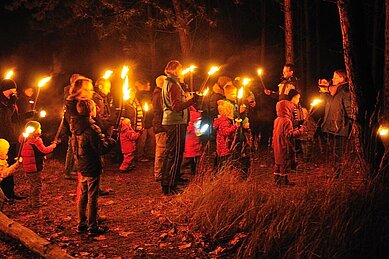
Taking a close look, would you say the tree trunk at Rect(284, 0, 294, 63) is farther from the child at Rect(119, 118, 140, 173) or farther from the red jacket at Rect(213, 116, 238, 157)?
the child at Rect(119, 118, 140, 173)

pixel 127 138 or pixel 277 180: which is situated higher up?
pixel 127 138

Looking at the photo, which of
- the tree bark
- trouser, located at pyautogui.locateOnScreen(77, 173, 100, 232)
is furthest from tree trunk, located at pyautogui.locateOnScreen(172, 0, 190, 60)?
the tree bark

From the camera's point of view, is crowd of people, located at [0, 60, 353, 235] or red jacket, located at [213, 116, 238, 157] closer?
crowd of people, located at [0, 60, 353, 235]

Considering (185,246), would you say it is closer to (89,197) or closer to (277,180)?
(89,197)

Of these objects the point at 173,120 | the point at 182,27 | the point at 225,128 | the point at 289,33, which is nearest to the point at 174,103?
the point at 173,120

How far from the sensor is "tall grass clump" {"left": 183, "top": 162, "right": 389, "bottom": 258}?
5.12 m

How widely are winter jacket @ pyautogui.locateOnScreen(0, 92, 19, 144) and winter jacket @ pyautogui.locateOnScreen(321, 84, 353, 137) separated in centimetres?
625

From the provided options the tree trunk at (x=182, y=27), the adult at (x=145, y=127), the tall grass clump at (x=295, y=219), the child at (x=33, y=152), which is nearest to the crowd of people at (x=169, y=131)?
the child at (x=33, y=152)

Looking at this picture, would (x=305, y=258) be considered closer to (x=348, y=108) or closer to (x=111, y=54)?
(x=348, y=108)

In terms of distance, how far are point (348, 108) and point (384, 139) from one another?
146cm

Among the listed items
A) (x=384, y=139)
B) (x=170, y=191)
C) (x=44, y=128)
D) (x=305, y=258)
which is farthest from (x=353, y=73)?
(x=44, y=128)

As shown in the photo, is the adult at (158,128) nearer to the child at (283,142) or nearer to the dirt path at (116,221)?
the dirt path at (116,221)

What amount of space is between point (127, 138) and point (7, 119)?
2869 millimetres

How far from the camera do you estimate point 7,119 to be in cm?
849
